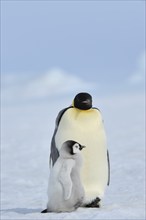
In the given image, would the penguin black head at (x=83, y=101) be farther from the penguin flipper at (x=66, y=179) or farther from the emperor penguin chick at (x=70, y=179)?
the penguin flipper at (x=66, y=179)

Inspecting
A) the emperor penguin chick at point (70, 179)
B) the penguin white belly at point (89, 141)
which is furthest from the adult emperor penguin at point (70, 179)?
the penguin white belly at point (89, 141)

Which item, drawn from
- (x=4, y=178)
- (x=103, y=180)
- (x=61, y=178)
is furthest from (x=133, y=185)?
(x=61, y=178)

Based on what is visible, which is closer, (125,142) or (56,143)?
(56,143)

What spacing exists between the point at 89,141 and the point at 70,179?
617 mm

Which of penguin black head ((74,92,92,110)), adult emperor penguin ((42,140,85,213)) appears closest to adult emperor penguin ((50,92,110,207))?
penguin black head ((74,92,92,110))

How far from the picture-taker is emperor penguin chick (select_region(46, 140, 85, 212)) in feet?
21.4

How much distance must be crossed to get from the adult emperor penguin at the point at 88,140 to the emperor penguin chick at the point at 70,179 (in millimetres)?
317

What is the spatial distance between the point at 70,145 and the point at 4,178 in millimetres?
6295

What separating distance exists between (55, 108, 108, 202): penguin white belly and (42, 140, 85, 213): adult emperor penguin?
0.32 metres

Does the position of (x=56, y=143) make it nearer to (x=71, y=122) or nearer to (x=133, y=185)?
(x=71, y=122)

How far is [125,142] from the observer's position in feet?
59.8

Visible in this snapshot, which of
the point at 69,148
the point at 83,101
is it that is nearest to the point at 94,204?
the point at 69,148

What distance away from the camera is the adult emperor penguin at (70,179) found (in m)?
6.51

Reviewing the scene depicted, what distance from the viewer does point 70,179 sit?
6477mm
